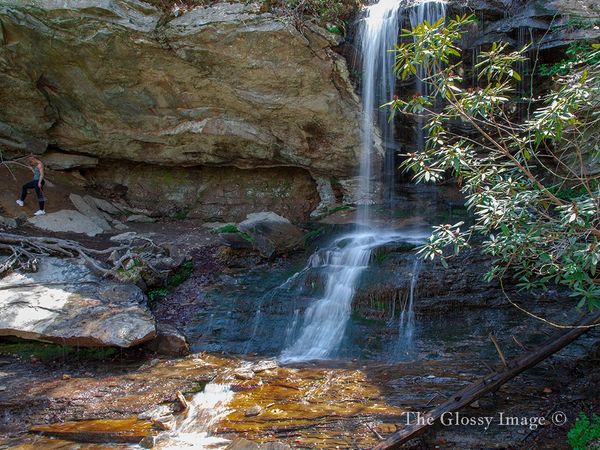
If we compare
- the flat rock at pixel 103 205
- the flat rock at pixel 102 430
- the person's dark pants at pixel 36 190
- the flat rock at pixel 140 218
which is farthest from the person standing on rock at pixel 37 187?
the flat rock at pixel 102 430

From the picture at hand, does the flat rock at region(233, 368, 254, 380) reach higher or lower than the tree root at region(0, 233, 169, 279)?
lower

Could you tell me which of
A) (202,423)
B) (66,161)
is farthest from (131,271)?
(66,161)

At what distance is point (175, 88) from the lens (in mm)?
10094

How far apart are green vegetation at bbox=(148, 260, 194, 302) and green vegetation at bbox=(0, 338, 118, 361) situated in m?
1.67

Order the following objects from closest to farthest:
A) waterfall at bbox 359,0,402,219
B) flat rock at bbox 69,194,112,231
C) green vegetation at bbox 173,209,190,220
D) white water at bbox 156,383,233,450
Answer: white water at bbox 156,383,233,450 → waterfall at bbox 359,0,402,219 → flat rock at bbox 69,194,112,231 → green vegetation at bbox 173,209,190,220

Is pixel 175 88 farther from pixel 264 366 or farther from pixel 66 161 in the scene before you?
pixel 264 366

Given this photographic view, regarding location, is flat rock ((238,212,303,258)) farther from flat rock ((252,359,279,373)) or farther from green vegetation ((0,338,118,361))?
green vegetation ((0,338,118,361))

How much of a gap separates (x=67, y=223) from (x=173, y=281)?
313cm

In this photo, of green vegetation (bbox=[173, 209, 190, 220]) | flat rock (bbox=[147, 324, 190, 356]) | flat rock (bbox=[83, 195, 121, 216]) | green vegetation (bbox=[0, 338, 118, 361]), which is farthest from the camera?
green vegetation (bbox=[173, 209, 190, 220])

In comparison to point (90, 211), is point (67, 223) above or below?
below

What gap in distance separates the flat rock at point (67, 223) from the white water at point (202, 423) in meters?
5.92

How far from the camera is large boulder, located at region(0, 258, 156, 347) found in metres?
6.47

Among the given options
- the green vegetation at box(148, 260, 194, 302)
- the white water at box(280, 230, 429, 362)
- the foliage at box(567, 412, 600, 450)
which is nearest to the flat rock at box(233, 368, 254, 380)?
the white water at box(280, 230, 429, 362)

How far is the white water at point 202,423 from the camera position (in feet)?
14.8
